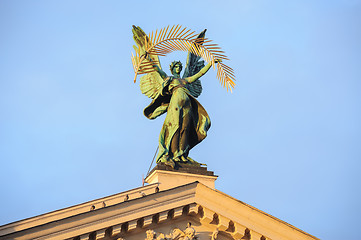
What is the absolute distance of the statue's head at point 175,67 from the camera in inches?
1068

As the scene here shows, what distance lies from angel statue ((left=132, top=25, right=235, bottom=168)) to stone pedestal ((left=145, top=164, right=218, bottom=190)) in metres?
0.29

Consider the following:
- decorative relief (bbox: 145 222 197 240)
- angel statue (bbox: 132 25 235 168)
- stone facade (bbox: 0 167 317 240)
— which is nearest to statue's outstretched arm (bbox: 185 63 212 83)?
angel statue (bbox: 132 25 235 168)

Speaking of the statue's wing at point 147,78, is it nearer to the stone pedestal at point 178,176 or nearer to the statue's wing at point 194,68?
the statue's wing at point 194,68

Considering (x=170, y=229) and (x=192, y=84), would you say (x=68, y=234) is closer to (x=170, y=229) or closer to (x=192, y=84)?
(x=170, y=229)

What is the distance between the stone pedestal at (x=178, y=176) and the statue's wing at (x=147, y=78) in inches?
145

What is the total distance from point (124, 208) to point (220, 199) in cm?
315

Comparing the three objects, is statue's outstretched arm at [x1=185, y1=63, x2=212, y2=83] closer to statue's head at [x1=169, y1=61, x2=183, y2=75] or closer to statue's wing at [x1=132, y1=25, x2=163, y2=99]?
statue's head at [x1=169, y1=61, x2=183, y2=75]

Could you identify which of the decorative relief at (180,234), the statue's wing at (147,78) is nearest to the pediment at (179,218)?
the decorative relief at (180,234)

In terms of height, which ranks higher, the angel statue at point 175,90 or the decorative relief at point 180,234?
the angel statue at point 175,90

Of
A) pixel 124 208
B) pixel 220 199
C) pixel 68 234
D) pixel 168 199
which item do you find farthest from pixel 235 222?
pixel 68 234

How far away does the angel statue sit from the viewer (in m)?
25.4

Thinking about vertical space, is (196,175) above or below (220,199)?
above

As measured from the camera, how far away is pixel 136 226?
20.8 meters

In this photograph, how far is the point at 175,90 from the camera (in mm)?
26047
